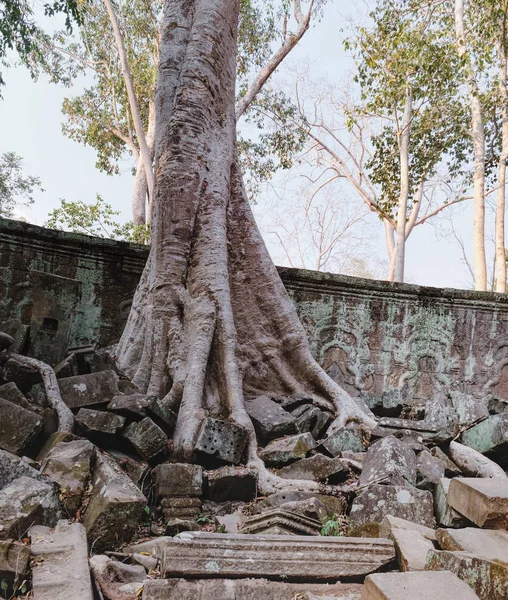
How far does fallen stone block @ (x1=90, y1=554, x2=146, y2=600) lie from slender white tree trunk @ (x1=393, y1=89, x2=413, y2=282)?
11.4 metres

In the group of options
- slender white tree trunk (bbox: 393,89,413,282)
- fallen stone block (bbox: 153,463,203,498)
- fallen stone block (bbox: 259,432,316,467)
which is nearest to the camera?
fallen stone block (bbox: 153,463,203,498)

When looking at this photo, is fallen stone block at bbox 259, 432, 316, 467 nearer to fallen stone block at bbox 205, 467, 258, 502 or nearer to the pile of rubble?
the pile of rubble

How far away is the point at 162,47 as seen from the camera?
485cm

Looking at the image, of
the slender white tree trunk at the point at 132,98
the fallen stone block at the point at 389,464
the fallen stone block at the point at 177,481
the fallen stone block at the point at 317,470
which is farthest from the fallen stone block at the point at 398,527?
the slender white tree trunk at the point at 132,98

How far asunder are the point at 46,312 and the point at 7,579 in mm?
3071

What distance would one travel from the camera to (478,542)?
1.65m

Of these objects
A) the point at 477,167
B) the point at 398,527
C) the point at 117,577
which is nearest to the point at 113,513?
the point at 117,577

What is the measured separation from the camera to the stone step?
157 cm

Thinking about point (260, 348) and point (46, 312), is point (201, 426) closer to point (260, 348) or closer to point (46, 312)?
point (260, 348)

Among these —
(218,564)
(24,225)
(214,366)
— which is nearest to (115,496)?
(218,564)

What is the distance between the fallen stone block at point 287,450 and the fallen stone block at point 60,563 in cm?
127

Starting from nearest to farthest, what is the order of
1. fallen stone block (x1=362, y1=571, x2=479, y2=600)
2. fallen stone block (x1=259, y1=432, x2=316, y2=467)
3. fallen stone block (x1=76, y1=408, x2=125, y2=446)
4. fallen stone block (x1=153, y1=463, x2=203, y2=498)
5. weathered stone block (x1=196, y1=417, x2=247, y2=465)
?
1. fallen stone block (x1=362, y1=571, x2=479, y2=600)
2. fallen stone block (x1=153, y1=463, x2=203, y2=498)
3. fallen stone block (x1=76, y1=408, x2=125, y2=446)
4. weathered stone block (x1=196, y1=417, x2=247, y2=465)
5. fallen stone block (x1=259, y1=432, x2=316, y2=467)

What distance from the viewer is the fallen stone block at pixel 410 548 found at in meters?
1.67

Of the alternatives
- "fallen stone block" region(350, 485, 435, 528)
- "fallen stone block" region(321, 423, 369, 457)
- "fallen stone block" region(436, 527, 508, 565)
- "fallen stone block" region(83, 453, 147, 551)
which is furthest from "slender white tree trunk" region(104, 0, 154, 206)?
"fallen stone block" region(436, 527, 508, 565)
